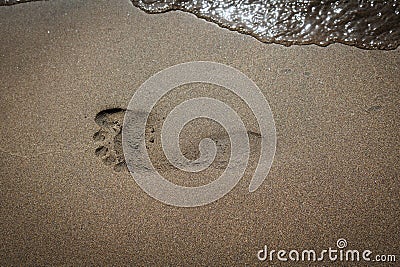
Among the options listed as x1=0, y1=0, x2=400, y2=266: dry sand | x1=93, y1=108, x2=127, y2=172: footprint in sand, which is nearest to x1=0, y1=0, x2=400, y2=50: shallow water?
x1=0, y1=0, x2=400, y2=266: dry sand

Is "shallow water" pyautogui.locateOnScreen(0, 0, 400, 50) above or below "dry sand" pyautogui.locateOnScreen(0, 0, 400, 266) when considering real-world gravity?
above

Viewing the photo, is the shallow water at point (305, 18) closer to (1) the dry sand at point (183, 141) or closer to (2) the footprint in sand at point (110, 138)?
(1) the dry sand at point (183, 141)

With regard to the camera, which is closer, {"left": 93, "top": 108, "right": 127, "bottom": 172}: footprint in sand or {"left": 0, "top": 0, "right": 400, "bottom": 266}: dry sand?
{"left": 0, "top": 0, "right": 400, "bottom": 266}: dry sand

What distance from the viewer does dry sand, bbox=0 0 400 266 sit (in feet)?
5.28

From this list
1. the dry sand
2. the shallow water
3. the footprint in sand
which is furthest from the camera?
the shallow water

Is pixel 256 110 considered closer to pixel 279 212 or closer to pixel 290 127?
pixel 290 127

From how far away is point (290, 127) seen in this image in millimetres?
1836

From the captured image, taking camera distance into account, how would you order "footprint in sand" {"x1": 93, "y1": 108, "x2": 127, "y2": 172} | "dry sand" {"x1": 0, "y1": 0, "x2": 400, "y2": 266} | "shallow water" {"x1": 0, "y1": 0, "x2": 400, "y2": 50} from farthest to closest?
"shallow water" {"x1": 0, "y1": 0, "x2": 400, "y2": 50}
"footprint in sand" {"x1": 93, "y1": 108, "x2": 127, "y2": 172}
"dry sand" {"x1": 0, "y1": 0, "x2": 400, "y2": 266}

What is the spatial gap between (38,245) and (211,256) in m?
0.74

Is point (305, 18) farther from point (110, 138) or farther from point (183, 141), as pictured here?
point (110, 138)

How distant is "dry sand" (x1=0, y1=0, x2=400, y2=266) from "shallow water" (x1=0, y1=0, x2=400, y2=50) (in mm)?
83

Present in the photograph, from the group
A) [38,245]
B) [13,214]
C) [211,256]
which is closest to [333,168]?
[211,256]

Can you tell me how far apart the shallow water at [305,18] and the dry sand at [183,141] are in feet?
0.27

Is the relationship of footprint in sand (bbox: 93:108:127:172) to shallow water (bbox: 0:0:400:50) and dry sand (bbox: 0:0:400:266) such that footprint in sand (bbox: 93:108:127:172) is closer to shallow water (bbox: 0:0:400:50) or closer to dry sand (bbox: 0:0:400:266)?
dry sand (bbox: 0:0:400:266)
